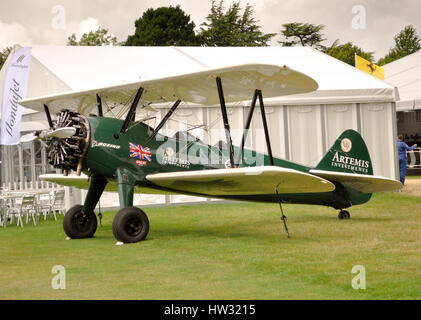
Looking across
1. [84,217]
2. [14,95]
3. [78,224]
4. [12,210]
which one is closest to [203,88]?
[84,217]

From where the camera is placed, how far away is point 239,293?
17.4ft

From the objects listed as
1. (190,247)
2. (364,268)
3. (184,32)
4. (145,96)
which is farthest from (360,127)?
(184,32)

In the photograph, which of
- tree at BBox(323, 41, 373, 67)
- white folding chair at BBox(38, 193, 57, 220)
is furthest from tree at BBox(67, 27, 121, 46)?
white folding chair at BBox(38, 193, 57, 220)

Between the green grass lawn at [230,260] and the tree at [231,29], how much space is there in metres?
43.9

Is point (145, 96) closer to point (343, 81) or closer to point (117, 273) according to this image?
point (117, 273)

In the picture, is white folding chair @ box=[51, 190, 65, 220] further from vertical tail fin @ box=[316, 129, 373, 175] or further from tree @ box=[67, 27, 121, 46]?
tree @ box=[67, 27, 121, 46]

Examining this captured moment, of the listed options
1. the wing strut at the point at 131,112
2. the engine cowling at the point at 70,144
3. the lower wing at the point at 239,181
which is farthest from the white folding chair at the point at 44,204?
the wing strut at the point at 131,112

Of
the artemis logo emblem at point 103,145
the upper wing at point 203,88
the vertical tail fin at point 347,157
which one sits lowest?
the vertical tail fin at point 347,157

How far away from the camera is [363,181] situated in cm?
1056

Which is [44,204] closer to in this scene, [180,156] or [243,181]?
[180,156]

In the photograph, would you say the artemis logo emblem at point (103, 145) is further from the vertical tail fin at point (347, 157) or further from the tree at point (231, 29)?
the tree at point (231, 29)

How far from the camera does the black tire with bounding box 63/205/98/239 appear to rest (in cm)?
1012

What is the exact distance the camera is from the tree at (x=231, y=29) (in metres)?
54.5
